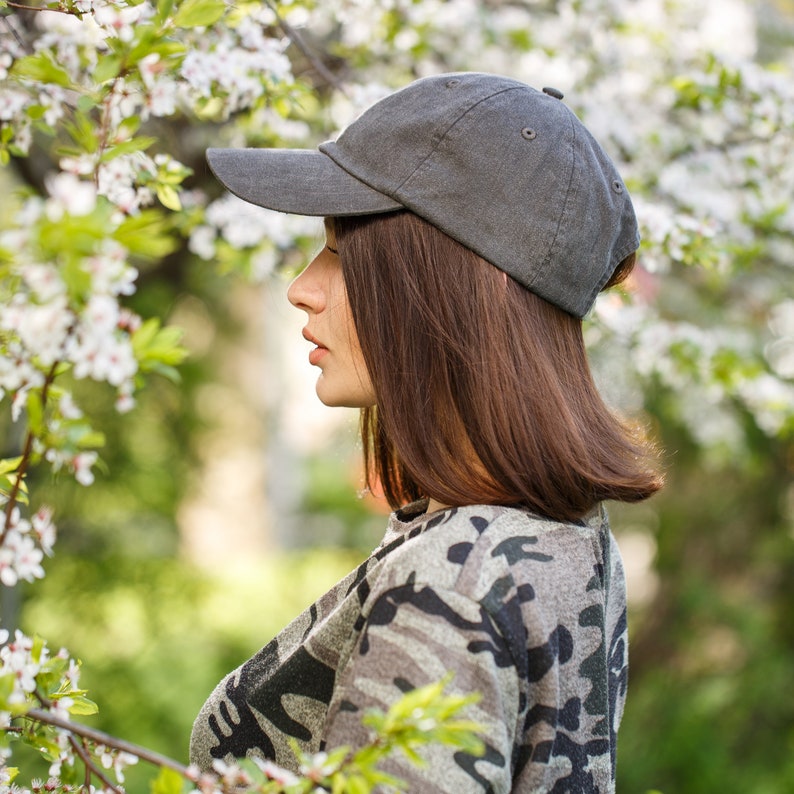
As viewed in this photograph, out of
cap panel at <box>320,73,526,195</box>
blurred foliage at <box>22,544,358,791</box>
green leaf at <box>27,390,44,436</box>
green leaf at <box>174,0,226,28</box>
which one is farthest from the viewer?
blurred foliage at <box>22,544,358,791</box>

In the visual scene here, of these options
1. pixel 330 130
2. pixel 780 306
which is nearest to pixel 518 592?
pixel 330 130

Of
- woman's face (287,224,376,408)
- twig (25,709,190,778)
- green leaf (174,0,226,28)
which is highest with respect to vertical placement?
green leaf (174,0,226,28)

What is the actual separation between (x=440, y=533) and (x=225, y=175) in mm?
599

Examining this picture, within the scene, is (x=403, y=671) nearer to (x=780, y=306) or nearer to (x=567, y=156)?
(x=567, y=156)

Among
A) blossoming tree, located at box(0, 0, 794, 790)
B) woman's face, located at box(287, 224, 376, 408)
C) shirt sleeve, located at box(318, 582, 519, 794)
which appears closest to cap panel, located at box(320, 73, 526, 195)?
woman's face, located at box(287, 224, 376, 408)

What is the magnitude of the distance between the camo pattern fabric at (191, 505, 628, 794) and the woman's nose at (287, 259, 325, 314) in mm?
333

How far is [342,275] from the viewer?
4.10 ft

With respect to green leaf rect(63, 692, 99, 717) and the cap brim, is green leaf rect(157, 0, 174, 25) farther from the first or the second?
green leaf rect(63, 692, 99, 717)

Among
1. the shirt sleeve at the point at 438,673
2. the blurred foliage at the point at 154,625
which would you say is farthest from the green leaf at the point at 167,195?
the blurred foliage at the point at 154,625

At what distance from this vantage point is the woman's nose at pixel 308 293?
127 cm

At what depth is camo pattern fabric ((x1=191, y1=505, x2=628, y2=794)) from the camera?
0.96 meters

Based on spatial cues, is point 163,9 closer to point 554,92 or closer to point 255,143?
point 554,92

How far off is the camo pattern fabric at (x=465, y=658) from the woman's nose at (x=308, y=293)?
33 centimetres

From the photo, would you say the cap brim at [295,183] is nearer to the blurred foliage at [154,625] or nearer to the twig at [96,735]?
the twig at [96,735]
